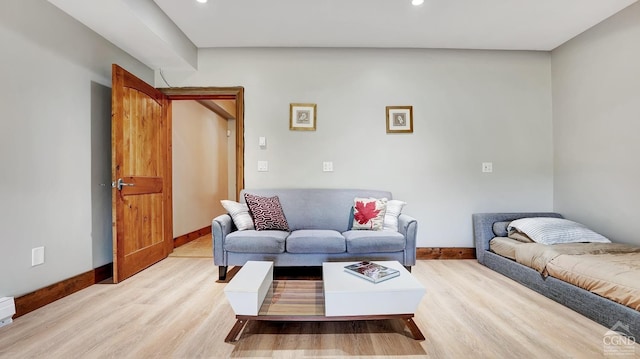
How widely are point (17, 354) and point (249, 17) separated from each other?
2931 mm

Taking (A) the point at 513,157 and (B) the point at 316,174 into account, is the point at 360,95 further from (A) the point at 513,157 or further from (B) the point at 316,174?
(A) the point at 513,157

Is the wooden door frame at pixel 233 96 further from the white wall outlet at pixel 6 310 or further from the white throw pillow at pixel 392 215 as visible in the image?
the white wall outlet at pixel 6 310

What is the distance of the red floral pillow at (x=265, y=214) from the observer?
275 centimetres

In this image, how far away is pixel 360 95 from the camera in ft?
11.0

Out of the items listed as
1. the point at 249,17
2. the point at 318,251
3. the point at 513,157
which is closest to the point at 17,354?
the point at 318,251

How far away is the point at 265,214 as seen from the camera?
2.78 metres

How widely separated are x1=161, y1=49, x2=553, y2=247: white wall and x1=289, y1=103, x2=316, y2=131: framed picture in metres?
0.06

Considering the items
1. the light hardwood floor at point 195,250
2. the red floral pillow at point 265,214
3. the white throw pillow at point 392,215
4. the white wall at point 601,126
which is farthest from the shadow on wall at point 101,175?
the white wall at point 601,126

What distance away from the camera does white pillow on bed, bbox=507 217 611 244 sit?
255cm

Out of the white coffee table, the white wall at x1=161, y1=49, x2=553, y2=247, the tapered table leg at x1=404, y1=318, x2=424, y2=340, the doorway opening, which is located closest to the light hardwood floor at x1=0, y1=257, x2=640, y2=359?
the tapered table leg at x1=404, y1=318, x2=424, y2=340

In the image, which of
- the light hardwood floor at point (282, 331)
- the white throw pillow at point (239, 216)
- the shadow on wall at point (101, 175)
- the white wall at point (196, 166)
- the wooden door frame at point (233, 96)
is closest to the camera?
the light hardwood floor at point (282, 331)

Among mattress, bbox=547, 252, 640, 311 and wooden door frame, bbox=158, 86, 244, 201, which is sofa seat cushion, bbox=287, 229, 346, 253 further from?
mattress, bbox=547, 252, 640, 311

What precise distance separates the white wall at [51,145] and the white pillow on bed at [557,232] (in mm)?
4114

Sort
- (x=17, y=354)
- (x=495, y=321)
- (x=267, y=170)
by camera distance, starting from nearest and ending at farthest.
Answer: (x=17, y=354)
(x=495, y=321)
(x=267, y=170)
